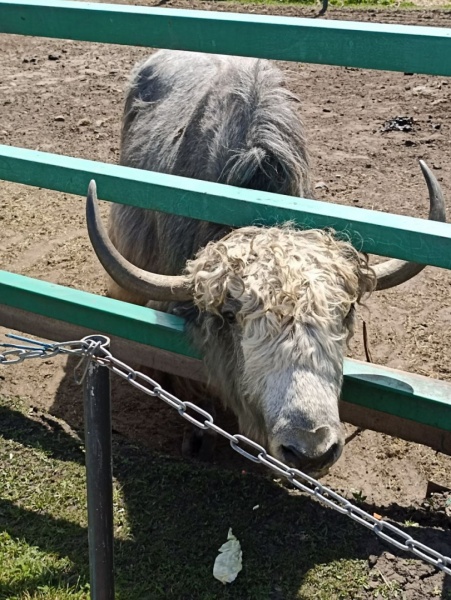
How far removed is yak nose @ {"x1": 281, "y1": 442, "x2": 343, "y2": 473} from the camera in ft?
8.82

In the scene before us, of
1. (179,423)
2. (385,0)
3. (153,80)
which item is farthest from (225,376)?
(385,0)

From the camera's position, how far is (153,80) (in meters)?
5.29

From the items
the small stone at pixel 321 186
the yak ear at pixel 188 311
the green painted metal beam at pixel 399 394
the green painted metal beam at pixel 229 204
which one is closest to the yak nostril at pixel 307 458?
the green painted metal beam at pixel 399 394

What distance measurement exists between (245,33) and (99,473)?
5.84 ft

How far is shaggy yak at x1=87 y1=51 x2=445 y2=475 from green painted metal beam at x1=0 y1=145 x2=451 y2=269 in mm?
87

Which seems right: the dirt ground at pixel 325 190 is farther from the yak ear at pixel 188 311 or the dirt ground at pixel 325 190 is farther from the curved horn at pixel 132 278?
the curved horn at pixel 132 278

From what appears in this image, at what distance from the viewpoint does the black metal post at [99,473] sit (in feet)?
7.50

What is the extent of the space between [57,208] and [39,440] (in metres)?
3.51

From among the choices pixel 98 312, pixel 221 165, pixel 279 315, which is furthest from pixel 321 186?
pixel 279 315

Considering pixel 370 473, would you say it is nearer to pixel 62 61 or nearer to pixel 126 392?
pixel 126 392

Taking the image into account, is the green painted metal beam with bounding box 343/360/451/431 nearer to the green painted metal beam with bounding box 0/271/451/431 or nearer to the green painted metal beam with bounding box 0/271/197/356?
the green painted metal beam with bounding box 0/271/451/431

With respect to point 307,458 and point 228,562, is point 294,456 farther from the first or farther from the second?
point 228,562

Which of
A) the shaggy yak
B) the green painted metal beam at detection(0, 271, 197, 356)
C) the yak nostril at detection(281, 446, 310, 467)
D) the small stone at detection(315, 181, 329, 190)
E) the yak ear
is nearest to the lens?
the yak nostril at detection(281, 446, 310, 467)

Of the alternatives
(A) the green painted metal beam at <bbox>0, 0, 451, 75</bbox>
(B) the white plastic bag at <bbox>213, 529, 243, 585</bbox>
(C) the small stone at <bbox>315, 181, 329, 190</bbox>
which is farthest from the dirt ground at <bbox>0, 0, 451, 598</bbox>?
(A) the green painted metal beam at <bbox>0, 0, 451, 75</bbox>
